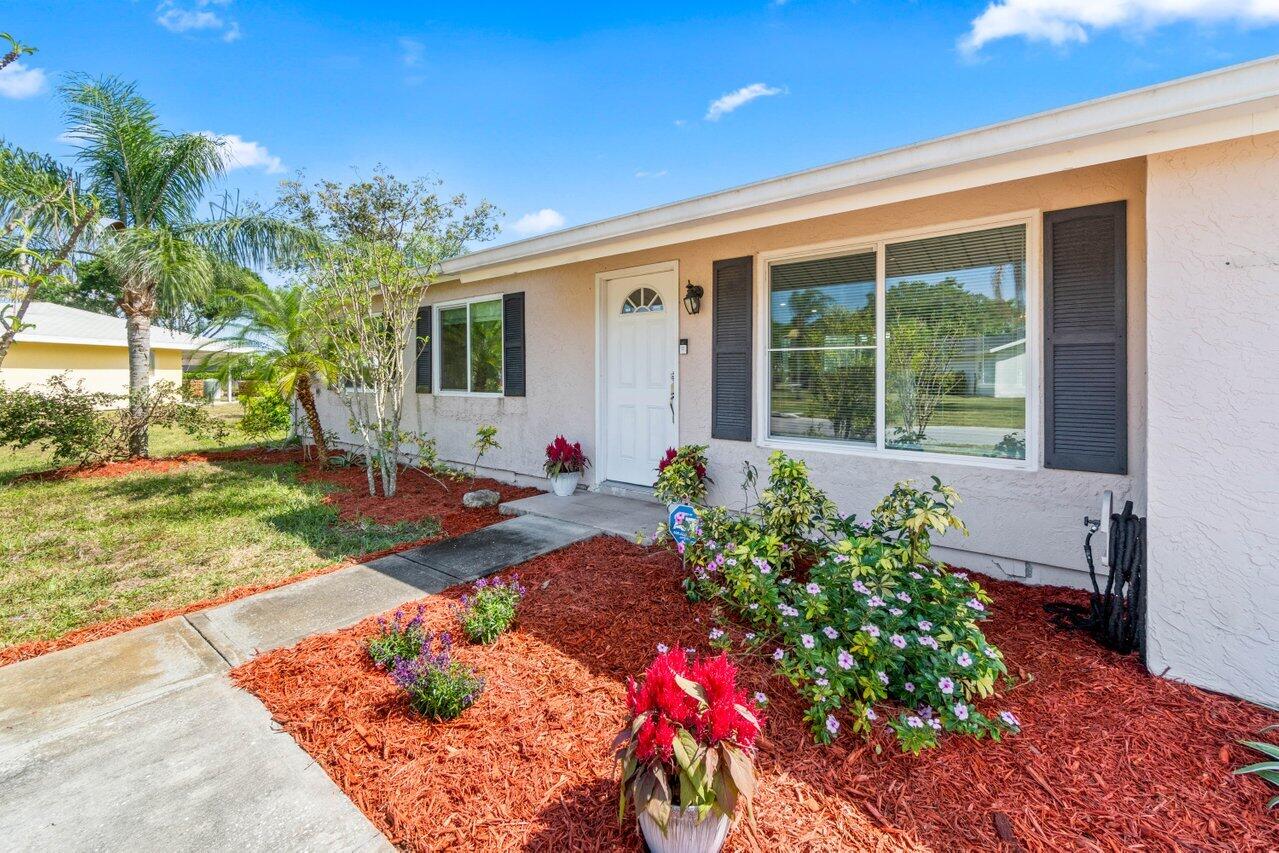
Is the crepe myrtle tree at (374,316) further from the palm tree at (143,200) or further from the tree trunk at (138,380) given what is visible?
the tree trunk at (138,380)

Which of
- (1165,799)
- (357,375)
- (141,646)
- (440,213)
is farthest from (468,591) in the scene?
(440,213)

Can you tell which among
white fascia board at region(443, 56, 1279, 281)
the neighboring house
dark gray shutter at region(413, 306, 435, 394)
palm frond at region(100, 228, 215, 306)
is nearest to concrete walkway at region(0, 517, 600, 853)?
white fascia board at region(443, 56, 1279, 281)

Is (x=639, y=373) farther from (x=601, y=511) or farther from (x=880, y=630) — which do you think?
(x=880, y=630)

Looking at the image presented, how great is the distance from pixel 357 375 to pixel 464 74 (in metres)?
6.66

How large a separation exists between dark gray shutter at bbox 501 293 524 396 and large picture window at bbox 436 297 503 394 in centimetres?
17

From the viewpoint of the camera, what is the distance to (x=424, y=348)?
844cm

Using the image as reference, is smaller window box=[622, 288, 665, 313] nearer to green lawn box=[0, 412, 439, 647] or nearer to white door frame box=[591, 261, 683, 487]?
white door frame box=[591, 261, 683, 487]

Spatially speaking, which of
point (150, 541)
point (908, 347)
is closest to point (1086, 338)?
point (908, 347)

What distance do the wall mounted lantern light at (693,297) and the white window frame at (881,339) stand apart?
0.61m

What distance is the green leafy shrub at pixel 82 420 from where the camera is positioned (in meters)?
8.41

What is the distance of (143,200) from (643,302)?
948 centimetres

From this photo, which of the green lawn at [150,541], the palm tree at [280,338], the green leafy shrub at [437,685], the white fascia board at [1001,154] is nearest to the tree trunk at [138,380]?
the green lawn at [150,541]

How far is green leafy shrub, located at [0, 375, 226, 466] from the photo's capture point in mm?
8414

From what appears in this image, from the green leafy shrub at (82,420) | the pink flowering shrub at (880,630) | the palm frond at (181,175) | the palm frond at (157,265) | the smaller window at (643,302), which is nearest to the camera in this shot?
the pink flowering shrub at (880,630)
